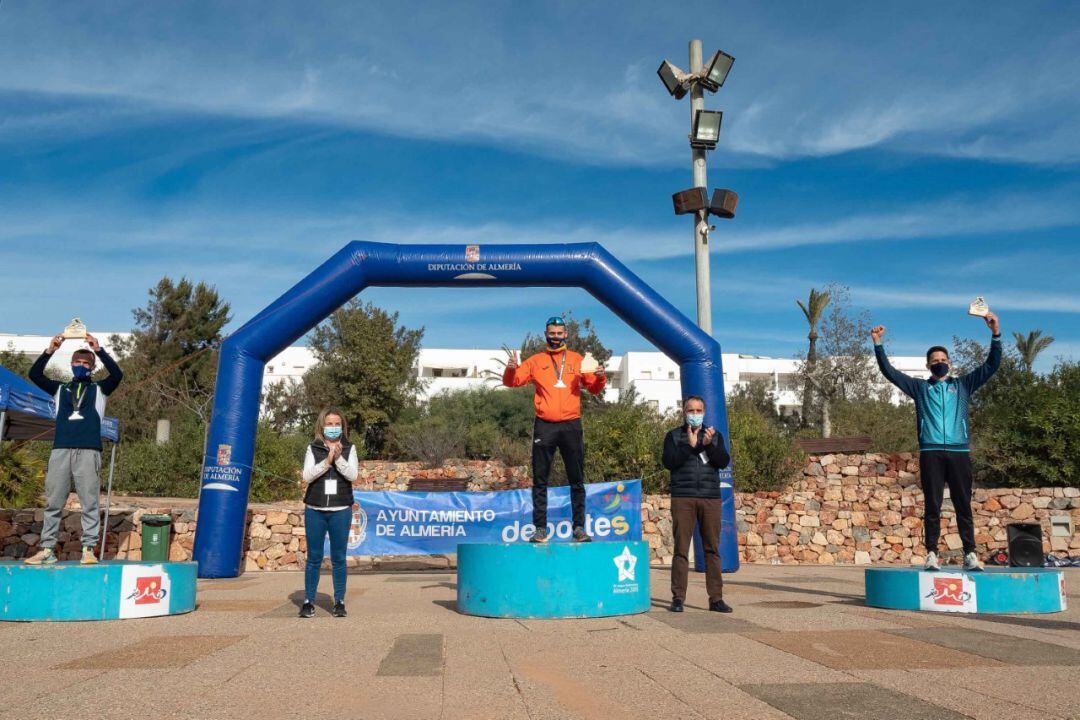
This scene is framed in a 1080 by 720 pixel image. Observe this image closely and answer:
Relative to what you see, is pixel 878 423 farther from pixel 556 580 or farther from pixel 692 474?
pixel 556 580

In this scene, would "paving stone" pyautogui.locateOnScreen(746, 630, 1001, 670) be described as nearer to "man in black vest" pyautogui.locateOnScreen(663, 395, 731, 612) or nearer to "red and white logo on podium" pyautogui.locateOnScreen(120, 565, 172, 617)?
"man in black vest" pyautogui.locateOnScreen(663, 395, 731, 612)

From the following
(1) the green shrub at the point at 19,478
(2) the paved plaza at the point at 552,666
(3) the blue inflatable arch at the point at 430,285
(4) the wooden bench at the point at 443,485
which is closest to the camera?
(2) the paved plaza at the point at 552,666

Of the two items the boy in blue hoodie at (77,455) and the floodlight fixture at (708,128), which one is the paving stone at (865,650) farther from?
the floodlight fixture at (708,128)

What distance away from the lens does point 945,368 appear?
23.4 ft

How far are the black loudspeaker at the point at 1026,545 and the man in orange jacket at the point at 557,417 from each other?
827cm

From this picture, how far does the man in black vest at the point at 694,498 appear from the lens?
7.05m

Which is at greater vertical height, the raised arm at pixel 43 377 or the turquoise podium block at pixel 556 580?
the raised arm at pixel 43 377

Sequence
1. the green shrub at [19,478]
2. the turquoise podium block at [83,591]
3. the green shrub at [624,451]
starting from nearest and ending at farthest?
1. the turquoise podium block at [83,591]
2. the green shrub at [19,478]
3. the green shrub at [624,451]

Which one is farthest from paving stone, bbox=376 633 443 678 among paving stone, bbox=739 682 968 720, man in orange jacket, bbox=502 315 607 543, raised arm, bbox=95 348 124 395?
raised arm, bbox=95 348 124 395

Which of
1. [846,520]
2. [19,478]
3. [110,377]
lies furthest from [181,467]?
[846,520]

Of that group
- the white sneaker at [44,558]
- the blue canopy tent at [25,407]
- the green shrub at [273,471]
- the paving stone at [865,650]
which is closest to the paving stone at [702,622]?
the paving stone at [865,650]

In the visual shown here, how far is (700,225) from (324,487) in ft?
A: 29.9

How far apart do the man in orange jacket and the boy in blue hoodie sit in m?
3.48

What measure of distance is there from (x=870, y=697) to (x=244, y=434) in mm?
9468
